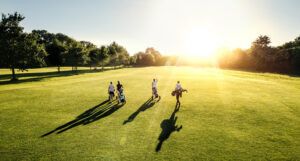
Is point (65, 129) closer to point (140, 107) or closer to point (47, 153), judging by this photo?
point (47, 153)

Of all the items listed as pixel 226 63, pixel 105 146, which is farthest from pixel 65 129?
pixel 226 63

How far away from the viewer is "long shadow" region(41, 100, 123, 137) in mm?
9102

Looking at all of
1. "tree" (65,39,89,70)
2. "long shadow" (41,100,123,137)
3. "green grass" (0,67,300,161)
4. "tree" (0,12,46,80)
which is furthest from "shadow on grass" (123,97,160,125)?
"tree" (65,39,89,70)

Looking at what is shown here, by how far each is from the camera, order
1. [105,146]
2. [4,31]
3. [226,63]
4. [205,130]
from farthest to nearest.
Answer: [226,63] → [4,31] → [205,130] → [105,146]

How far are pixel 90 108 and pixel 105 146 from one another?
6.88 meters

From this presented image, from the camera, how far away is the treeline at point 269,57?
5856 centimetres

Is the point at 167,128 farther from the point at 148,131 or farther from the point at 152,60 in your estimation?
the point at 152,60

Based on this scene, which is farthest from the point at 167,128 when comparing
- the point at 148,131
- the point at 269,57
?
the point at 269,57

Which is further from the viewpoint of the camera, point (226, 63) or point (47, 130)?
point (226, 63)

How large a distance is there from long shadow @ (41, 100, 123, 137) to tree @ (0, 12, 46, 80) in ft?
95.8

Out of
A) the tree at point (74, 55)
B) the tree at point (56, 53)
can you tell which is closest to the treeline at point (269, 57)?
the tree at point (74, 55)

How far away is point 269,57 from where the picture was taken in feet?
200

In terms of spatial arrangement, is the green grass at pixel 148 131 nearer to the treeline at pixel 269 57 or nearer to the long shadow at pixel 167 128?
the long shadow at pixel 167 128

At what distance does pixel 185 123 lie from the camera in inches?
379
